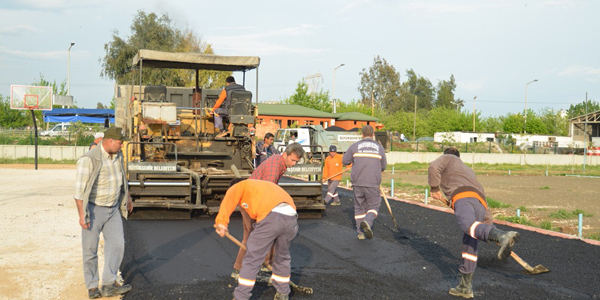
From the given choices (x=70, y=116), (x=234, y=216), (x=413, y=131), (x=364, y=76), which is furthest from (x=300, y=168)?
(x=364, y=76)

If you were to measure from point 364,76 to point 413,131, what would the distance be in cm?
2303

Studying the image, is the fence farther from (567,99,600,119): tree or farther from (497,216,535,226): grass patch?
(567,99,600,119): tree

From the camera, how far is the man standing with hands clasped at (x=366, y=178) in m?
9.23

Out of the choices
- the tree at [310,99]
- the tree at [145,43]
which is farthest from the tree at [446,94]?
the tree at [145,43]

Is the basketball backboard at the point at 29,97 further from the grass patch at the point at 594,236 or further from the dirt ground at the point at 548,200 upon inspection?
the grass patch at the point at 594,236

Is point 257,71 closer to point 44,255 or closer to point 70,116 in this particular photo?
point 44,255

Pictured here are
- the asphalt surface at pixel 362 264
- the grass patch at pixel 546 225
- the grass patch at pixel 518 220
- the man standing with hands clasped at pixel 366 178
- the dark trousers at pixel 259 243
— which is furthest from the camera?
the grass patch at pixel 518 220

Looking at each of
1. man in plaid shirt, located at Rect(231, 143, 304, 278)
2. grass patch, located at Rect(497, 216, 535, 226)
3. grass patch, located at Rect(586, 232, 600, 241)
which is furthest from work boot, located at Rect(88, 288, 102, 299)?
→ grass patch, located at Rect(497, 216, 535, 226)

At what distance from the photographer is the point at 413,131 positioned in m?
77.4

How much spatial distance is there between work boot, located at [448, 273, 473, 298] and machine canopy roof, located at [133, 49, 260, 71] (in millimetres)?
7890

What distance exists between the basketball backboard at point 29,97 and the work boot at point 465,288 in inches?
1002

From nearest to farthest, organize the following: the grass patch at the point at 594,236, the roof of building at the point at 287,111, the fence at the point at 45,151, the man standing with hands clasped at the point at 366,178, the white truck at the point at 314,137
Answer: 1. the man standing with hands clasped at the point at 366,178
2. the grass patch at the point at 594,236
3. the white truck at the point at 314,137
4. the fence at the point at 45,151
5. the roof of building at the point at 287,111

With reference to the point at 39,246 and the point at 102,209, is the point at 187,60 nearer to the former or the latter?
the point at 39,246

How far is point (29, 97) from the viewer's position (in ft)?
90.1
